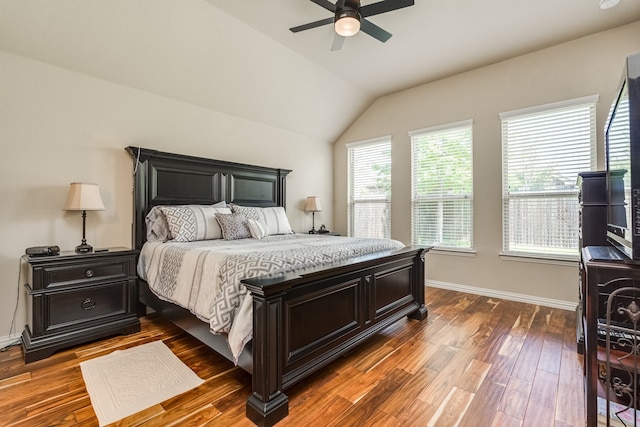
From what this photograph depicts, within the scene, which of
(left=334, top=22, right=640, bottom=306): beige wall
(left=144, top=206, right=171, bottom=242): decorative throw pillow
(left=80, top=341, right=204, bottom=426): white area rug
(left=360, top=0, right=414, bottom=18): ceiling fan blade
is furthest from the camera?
(left=334, top=22, right=640, bottom=306): beige wall

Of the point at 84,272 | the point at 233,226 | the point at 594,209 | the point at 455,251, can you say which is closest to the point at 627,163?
the point at 594,209

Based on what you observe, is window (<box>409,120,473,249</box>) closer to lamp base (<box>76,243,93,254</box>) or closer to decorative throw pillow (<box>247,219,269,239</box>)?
decorative throw pillow (<box>247,219,269,239</box>)

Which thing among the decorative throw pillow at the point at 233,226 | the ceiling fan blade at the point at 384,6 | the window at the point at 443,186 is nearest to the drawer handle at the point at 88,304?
the decorative throw pillow at the point at 233,226

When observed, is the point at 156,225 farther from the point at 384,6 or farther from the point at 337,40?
the point at 384,6

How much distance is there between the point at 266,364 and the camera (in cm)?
158

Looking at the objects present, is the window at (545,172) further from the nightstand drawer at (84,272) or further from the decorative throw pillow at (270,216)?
the nightstand drawer at (84,272)

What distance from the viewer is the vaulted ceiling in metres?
2.59

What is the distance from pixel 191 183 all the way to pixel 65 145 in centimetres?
120

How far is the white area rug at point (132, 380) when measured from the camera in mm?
1704

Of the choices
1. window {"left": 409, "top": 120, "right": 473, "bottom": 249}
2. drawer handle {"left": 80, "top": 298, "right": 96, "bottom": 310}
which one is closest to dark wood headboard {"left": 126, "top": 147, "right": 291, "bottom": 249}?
drawer handle {"left": 80, "top": 298, "right": 96, "bottom": 310}

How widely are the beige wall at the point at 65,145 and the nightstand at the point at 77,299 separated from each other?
0.36 m

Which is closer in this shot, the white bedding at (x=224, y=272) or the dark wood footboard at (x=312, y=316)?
the dark wood footboard at (x=312, y=316)

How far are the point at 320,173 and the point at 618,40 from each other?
408 centimetres

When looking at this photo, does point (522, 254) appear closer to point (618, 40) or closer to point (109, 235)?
point (618, 40)
